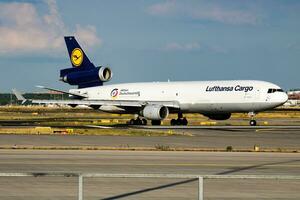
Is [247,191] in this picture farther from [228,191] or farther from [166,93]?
[166,93]

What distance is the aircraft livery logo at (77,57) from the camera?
72688 mm

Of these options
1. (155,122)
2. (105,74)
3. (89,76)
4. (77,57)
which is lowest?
(155,122)

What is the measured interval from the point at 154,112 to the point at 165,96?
4.67m

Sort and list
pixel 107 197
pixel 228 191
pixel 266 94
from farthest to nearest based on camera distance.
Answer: pixel 266 94
pixel 228 191
pixel 107 197

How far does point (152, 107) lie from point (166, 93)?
4191 millimetres

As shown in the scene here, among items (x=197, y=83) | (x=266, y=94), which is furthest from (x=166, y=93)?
(x=266, y=94)

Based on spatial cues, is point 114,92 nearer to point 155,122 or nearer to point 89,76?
point 89,76

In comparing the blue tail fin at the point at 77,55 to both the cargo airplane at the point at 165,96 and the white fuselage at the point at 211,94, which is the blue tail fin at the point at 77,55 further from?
the white fuselage at the point at 211,94

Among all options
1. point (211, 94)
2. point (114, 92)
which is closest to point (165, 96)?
point (211, 94)

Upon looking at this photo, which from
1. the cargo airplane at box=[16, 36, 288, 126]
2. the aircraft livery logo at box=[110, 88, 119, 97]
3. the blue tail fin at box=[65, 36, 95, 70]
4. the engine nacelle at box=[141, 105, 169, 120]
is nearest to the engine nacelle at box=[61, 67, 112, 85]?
the cargo airplane at box=[16, 36, 288, 126]

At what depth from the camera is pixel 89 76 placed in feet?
234

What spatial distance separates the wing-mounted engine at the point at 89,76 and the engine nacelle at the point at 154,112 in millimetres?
11751

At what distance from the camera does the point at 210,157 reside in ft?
89.3

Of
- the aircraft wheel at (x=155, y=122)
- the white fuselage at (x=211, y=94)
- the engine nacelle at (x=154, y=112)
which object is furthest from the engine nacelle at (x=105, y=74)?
the engine nacelle at (x=154, y=112)
